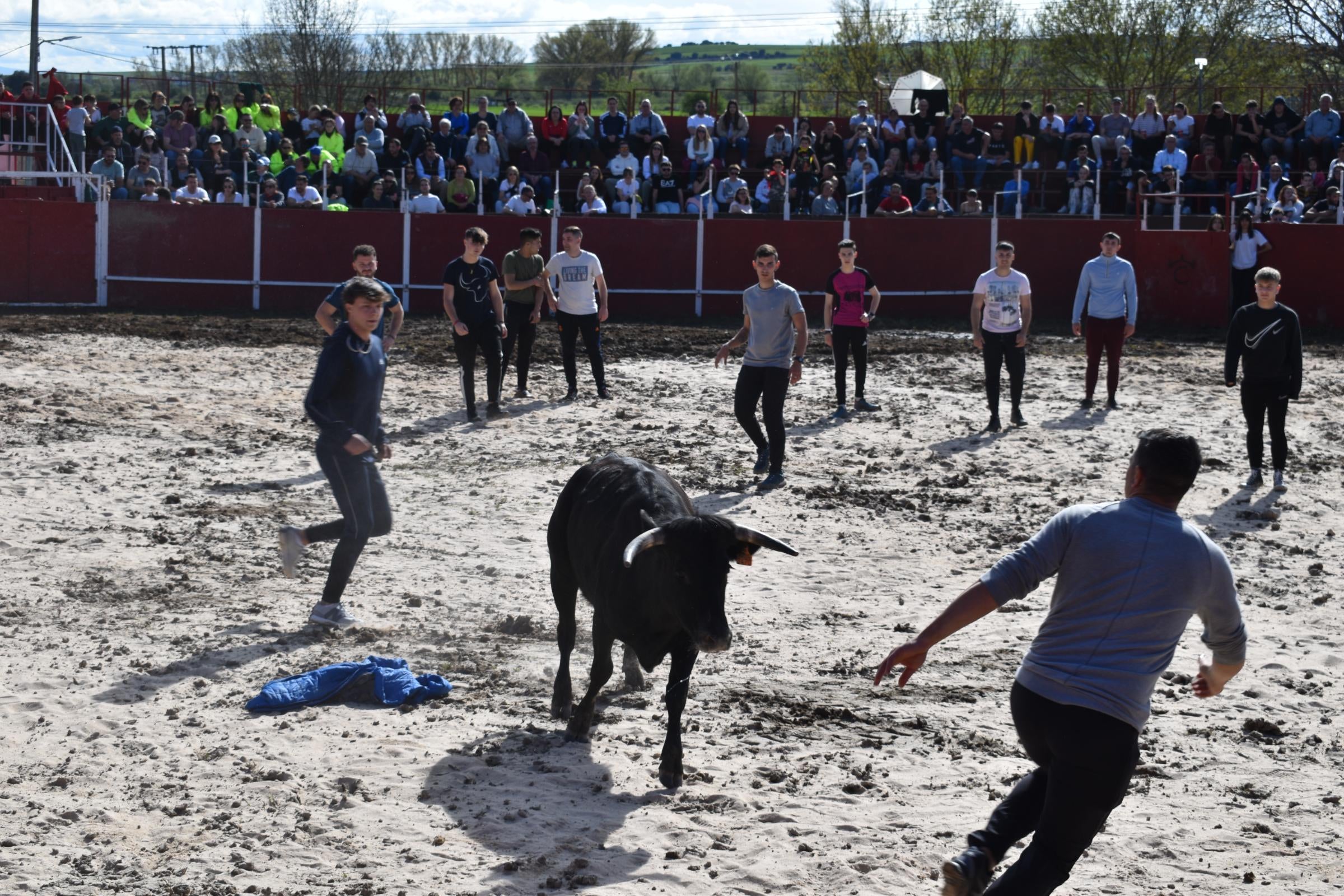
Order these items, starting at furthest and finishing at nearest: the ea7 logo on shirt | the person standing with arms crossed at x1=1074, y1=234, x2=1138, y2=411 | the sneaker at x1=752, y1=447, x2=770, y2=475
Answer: the person standing with arms crossed at x1=1074, y1=234, x2=1138, y2=411 → the sneaker at x1=752, y1=447, x2=770, y2=475 → the ea7 logo on shirt

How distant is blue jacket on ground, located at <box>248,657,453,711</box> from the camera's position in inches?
256

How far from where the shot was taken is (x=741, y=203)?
24.8 metres

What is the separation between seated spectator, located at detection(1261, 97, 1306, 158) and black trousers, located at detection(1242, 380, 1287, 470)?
15.2 meters

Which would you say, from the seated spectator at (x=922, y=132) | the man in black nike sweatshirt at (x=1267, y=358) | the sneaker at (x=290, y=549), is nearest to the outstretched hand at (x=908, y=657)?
the sneaker at (x=290, y=549)

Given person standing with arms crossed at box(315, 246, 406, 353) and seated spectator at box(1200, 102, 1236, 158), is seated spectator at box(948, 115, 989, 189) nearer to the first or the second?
seated spectator at box(1200, 102, 1236, 158)

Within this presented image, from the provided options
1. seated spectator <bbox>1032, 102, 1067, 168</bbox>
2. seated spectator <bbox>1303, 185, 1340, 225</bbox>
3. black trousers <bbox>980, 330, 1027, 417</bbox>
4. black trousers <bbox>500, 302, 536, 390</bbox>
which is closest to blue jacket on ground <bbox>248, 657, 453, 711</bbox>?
black trousers <bbox>500, 302, 536, 390</bbox>

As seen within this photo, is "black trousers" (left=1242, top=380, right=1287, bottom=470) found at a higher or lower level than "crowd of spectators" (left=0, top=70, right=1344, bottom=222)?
lower

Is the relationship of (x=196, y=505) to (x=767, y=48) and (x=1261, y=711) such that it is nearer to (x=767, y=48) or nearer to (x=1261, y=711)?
(x=1261, y=711)

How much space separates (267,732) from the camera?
20.4 ft

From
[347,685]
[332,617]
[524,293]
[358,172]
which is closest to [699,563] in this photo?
[347,685]

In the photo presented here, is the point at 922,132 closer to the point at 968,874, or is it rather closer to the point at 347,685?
the point at 347,685

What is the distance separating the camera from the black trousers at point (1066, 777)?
13.0 ft

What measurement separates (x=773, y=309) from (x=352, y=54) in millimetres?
44483

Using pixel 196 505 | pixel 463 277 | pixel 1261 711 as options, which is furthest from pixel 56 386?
pixel 1261 711
